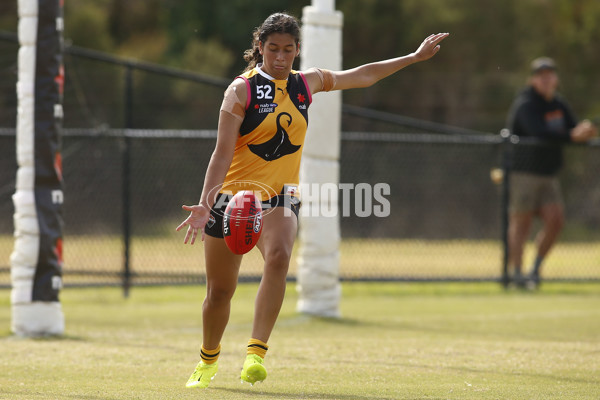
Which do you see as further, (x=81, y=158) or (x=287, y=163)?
(x=81, y=158)

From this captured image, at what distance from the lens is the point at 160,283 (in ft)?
38.1

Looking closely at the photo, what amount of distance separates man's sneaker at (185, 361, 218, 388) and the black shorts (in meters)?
0.80

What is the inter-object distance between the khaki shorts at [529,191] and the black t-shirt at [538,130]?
10 cm

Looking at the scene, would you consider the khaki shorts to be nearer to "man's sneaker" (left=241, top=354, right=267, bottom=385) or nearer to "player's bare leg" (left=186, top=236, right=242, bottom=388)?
"player's bare leg" (left=186, top=236, right=242, bottom=388)

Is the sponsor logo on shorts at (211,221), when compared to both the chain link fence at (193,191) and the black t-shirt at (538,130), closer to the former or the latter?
the chain link fence at (193,191)

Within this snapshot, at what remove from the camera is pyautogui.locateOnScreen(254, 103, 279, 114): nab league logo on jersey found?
533 centimetres

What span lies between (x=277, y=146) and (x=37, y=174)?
10.1 feet

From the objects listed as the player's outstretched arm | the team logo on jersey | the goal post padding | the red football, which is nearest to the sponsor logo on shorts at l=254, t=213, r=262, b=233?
the red football

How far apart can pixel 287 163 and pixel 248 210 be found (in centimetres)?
43

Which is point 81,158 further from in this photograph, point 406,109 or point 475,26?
point 475,26

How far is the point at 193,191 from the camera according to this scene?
16797mm

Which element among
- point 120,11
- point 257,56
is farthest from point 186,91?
point 257,56

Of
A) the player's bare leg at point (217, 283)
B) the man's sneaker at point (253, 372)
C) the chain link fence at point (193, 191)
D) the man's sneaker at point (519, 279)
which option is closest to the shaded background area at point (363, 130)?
the chain link fence at point (193, 191)

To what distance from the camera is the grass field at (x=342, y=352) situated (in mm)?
5418
